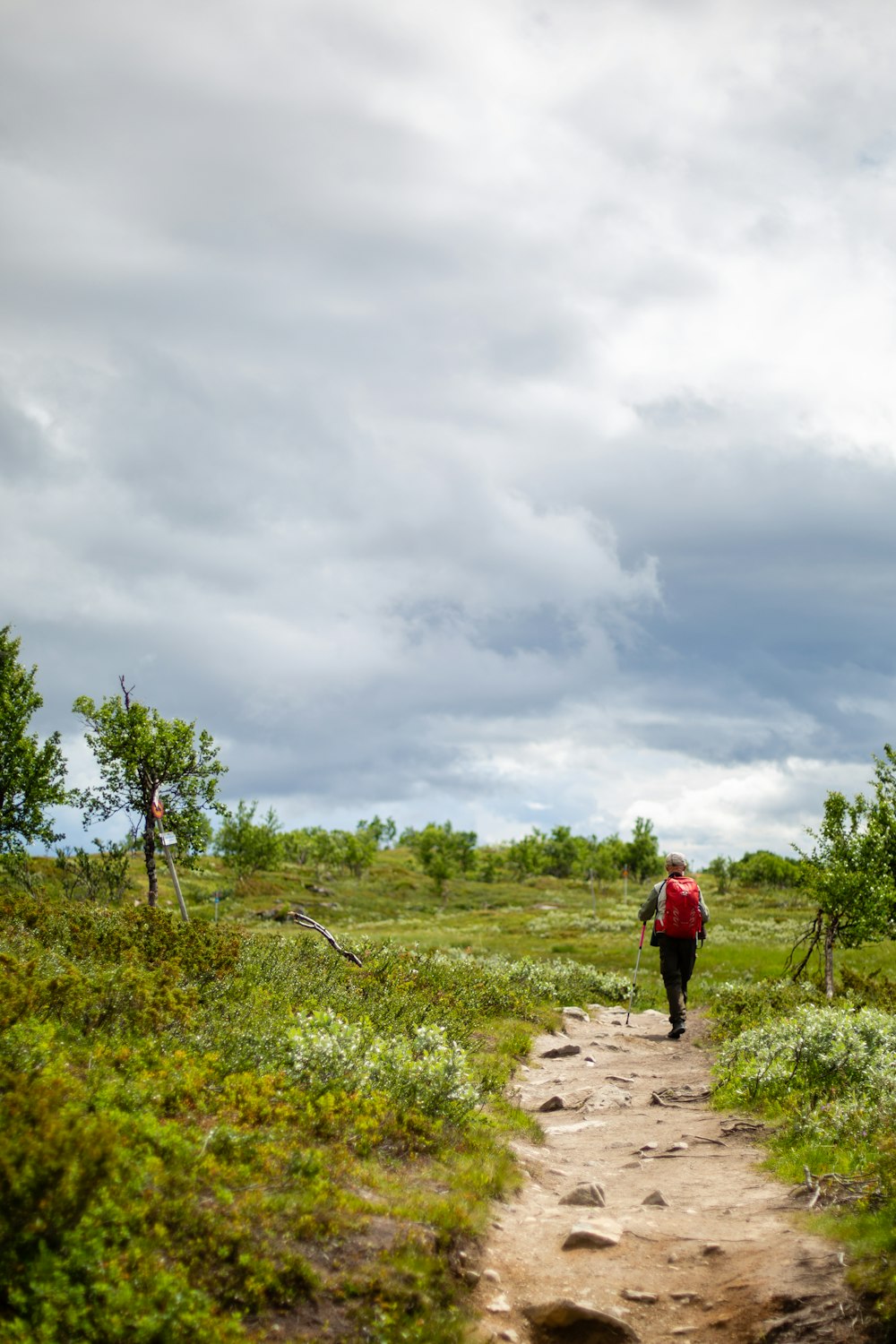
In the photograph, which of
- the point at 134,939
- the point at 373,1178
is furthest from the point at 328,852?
the point at 373,1178

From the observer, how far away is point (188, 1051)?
31.0 feet

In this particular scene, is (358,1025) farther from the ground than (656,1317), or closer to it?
farther from the ground

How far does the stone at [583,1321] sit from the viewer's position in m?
6.26

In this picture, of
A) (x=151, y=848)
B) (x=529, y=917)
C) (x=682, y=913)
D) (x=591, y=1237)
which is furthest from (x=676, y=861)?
(x=529, y=917)

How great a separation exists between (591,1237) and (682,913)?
10.3m

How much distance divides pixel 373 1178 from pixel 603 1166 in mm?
3867

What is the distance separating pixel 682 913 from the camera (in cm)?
1744

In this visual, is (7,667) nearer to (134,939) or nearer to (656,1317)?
(134,939)

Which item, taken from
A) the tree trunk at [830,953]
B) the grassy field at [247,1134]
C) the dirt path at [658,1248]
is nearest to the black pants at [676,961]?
the grassy field at [247,1134]

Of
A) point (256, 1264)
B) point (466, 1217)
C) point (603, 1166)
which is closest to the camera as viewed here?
point (256, 1264)

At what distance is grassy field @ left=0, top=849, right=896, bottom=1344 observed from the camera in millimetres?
5734

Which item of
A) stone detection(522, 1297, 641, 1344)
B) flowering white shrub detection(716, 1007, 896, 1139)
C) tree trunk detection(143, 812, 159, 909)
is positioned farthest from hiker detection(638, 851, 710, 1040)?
tree trunk detection(143, 812, 159, 909)

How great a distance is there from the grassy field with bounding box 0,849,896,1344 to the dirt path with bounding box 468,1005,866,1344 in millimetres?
357

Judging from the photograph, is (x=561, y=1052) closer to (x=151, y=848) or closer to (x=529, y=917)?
(x=151, y=848)
